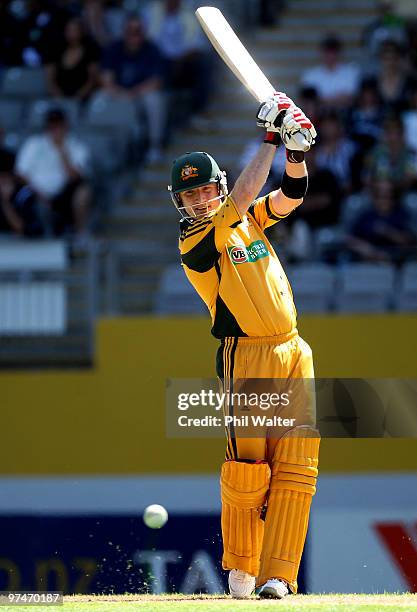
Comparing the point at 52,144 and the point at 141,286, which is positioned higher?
the point at 52,144

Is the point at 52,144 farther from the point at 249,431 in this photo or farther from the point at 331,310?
the point at 249,431

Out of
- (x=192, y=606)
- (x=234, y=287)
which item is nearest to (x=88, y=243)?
(x=234, y=287)

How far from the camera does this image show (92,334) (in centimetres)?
1147

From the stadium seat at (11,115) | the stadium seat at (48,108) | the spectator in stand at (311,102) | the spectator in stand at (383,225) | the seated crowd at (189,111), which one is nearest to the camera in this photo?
the spectator in stand at (383,225)

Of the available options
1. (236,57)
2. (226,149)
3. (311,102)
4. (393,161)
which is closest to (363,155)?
(393,161)

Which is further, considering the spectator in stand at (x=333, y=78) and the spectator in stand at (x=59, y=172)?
the spectator in stand at (x=333, y=78)

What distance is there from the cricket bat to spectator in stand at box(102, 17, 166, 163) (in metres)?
6.02

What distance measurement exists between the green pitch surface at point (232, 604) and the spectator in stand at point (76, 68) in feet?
24.6

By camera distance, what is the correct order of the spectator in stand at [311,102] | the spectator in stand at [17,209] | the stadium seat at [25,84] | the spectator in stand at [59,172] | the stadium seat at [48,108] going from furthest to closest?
the stadium seat at [25,84] < the stadium seat at [48,108] < the spectator in stand at [311,102] < the spectator in stand at [59,172] < the spectator in stand at [17,209]

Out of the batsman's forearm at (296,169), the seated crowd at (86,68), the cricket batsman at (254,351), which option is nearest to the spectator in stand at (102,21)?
the seated crowd at (86,68)

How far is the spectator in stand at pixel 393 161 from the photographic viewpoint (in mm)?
12312

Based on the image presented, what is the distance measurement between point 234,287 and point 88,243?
4.26m

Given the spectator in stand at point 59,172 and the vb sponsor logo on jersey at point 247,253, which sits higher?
the spectator in stand at point 59,172

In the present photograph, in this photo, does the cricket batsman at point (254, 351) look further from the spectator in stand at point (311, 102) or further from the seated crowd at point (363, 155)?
the spectator in stand at point (311, 102)
